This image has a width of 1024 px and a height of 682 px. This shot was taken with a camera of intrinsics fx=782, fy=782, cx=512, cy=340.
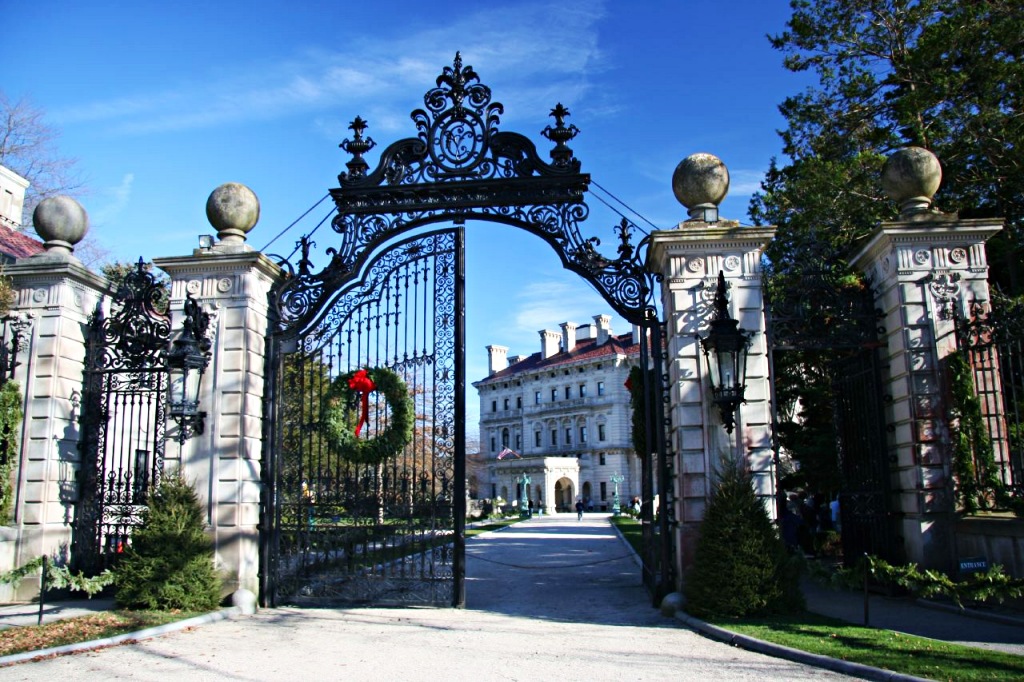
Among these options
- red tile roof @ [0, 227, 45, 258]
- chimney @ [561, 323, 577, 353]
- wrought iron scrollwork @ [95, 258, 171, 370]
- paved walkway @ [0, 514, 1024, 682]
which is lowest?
paved walkway @ [0, 514, 1024, 682]

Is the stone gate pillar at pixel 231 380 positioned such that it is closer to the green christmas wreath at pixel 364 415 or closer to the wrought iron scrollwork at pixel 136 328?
the wrought iron scrollwork at pixel 136 328

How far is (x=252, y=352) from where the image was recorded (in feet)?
35.7

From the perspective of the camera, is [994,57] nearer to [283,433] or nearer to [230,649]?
[283,433]

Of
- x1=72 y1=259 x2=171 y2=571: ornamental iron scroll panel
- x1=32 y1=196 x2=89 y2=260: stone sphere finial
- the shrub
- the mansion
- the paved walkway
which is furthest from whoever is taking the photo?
the mansion

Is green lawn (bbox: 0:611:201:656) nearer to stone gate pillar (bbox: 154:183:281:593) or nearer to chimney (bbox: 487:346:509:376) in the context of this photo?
stone gate pillar (bbox: 154:183:281:593)

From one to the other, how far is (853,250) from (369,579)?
27.3 feet

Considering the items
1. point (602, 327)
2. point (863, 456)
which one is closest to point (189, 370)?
point (863, 456)

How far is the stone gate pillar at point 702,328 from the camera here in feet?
31.5

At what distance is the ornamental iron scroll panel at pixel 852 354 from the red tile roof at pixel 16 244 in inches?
549

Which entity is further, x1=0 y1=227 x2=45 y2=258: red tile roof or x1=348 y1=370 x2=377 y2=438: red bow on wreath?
x1=0 y1=227 x2=45 y2=258: red tile roof

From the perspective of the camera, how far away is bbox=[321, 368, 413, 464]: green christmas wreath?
431 inches

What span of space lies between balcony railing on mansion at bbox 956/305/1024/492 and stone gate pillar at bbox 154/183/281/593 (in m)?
9.28

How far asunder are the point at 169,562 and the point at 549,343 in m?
68.4

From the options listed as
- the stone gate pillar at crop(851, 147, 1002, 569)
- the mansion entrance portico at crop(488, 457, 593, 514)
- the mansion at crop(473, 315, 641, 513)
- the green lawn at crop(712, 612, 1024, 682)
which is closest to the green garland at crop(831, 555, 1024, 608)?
the green lawn at crop(712, 612, 1024, 682)
